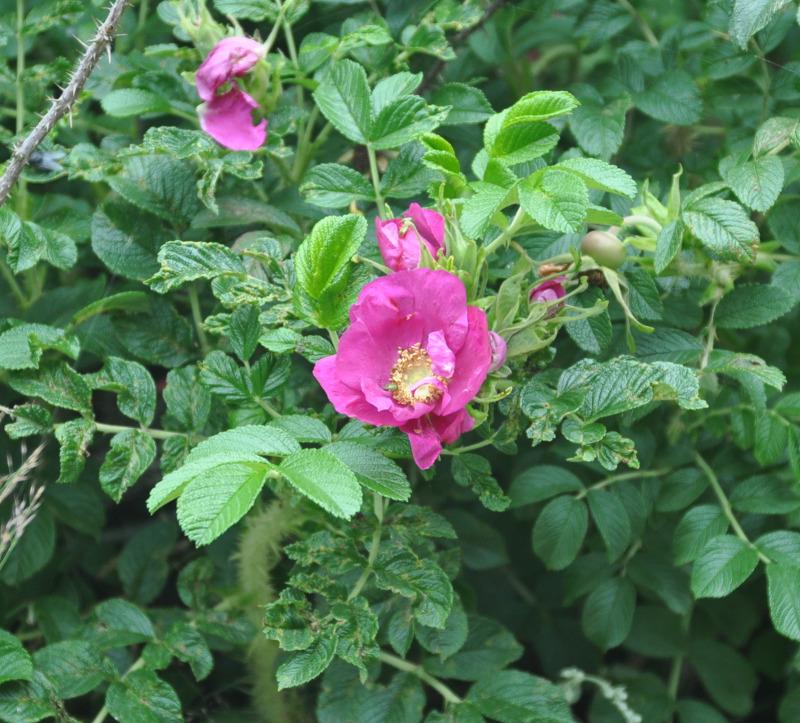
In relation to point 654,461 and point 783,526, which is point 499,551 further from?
point 783,526

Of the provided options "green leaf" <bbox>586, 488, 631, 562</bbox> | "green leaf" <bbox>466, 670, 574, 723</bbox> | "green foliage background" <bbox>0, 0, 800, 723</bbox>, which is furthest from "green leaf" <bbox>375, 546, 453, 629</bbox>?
"green leaf" <bbox>586, 488, 631, 562</bbox>

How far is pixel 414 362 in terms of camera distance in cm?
74

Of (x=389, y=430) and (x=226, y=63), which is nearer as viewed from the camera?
(x=389, y=430)

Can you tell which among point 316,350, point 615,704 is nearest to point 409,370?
point 316,350

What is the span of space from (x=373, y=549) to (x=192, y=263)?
334 millimetres

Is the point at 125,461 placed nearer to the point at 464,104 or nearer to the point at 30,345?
the point at 30,345

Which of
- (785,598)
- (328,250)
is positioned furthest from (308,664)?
(785,598)

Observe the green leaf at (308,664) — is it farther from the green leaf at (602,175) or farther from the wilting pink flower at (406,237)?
the green leaf at (602,175)

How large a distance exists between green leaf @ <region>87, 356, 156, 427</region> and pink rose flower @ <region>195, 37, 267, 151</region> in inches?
10.4

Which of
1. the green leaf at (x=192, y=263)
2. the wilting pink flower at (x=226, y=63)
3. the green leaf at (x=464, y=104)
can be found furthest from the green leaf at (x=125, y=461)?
the green leaf at (x=464, y=104)

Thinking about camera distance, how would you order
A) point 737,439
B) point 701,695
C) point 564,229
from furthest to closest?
point 701,695
point 737,439
point 564,229

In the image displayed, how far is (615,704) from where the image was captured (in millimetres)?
1161

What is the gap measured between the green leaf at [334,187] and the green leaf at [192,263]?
11 centimetres

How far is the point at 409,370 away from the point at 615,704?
0.69 meters
